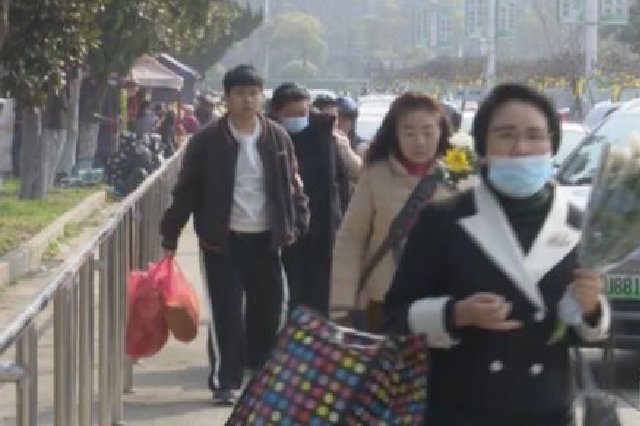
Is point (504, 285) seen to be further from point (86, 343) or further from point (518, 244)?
point (86, 343)

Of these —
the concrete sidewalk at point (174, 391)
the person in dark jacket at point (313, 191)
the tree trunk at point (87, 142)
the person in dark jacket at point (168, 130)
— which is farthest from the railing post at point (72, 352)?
the person in dark jacket at point (168, 130)

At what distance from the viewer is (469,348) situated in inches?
A: 182

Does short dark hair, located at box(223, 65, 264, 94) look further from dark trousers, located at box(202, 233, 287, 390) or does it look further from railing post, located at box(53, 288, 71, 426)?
railing post, located at box(53, 288, 71, 426)

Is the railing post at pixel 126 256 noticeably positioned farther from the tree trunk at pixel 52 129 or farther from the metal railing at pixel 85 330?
the tree trunk at pixel 52 129

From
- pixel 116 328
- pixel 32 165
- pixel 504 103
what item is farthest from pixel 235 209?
pixel 32 165

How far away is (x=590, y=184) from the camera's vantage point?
31.8 ft

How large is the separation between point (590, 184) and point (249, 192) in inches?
71.3

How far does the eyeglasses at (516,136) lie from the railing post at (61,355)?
215 cm

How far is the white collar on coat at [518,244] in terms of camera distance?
4578 mm

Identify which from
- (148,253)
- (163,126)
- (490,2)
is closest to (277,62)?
(490,2)

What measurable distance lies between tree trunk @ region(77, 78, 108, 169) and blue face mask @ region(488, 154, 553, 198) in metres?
28.2

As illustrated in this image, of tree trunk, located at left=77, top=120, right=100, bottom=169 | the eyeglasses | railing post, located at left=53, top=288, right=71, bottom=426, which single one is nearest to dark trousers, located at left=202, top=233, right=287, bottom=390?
railing post, located at left=53, top=288, right=71, bottom=426

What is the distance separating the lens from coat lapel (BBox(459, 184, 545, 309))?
15.0 ft

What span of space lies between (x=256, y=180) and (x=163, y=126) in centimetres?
3097
